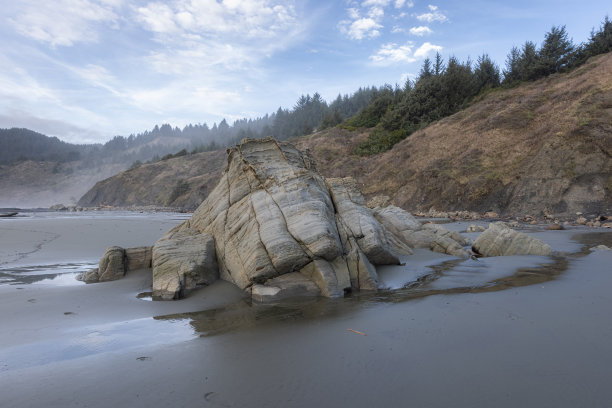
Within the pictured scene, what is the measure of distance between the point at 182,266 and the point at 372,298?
312 cm

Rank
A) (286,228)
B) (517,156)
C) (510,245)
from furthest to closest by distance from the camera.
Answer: (517,156) → (510,245) → (286,228)

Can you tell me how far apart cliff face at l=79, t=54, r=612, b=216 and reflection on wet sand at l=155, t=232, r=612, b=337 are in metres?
12.2

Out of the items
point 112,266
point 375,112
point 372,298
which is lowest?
point 372,298

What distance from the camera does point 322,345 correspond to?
3.35m

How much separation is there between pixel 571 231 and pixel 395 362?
12.4 meters

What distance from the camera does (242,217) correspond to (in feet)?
21.5

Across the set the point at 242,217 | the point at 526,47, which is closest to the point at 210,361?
the point at 242,217

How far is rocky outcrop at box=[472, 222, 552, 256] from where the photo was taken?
8.10 m

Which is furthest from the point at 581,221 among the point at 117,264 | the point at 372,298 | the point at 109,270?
the point at 109,270

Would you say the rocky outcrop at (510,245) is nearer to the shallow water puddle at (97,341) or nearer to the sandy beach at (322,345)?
the sandy beach at (322,345)

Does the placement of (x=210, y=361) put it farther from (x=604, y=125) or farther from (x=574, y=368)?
(x=604, y=125)

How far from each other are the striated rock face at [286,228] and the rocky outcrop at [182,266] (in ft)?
0.57

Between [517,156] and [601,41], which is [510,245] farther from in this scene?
[601,41]

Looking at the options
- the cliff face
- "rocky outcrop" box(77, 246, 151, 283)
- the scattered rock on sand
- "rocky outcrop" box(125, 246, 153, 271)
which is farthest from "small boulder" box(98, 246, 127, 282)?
the cliff face
